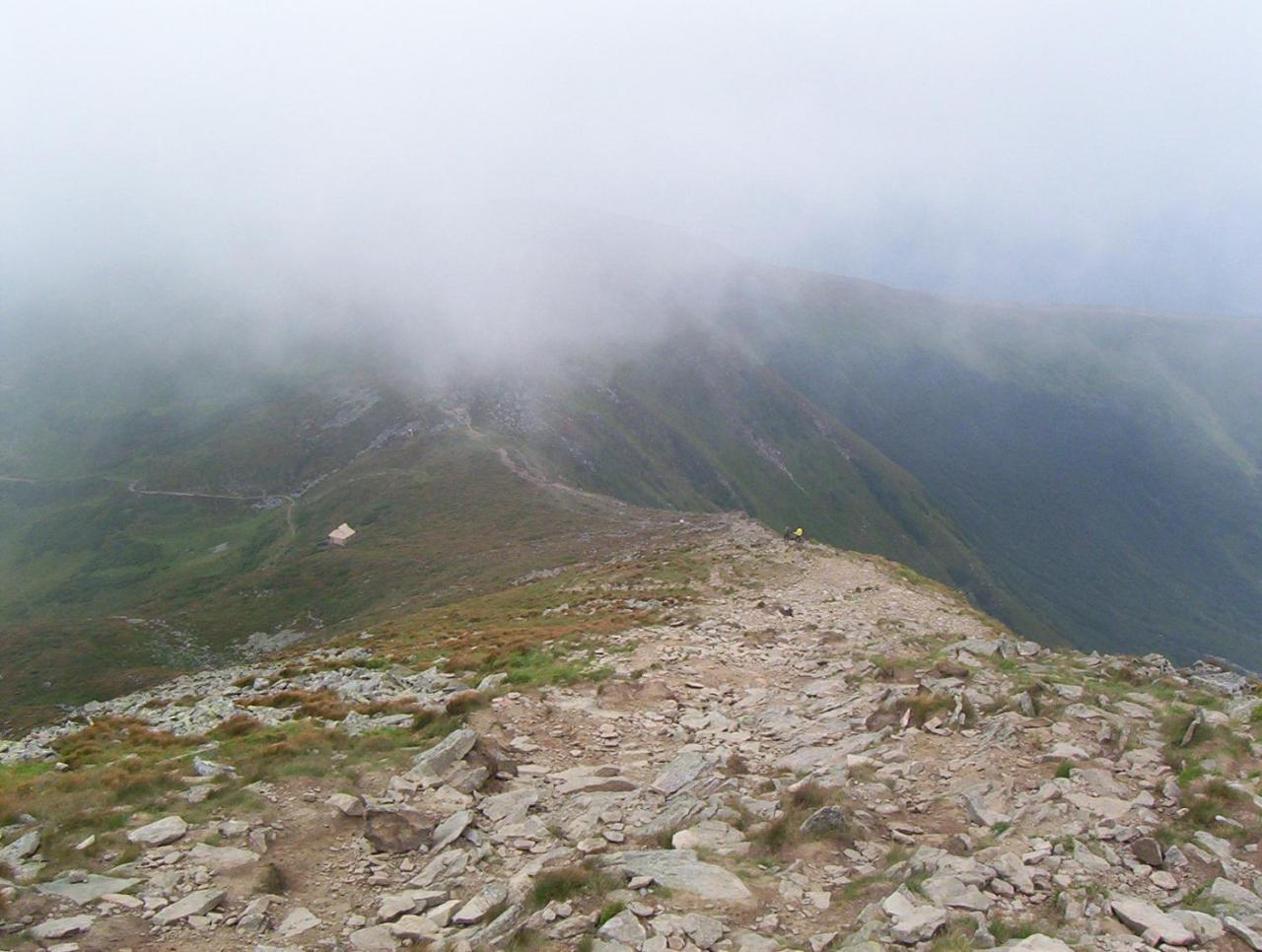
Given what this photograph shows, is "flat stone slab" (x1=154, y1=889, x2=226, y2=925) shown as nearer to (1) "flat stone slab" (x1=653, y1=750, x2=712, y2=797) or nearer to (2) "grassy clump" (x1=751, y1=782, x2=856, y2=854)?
(1) "flat stone slab" (x1=653, y1=750, x2=712, y2=797)

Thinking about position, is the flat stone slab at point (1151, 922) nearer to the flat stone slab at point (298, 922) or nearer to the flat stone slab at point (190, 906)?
the flat stone slab at point (298, 922)

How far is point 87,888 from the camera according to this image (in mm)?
11680

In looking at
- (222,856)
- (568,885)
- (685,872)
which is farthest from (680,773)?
(222,856)

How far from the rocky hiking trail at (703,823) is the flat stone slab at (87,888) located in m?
0.05

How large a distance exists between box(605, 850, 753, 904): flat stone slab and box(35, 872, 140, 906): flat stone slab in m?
7.71

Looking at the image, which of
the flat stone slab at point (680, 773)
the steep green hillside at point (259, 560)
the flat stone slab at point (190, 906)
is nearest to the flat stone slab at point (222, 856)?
the flat stone slab at point (190, 906)

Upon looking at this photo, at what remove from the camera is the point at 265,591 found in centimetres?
12631

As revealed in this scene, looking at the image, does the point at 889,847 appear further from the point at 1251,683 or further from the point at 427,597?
the point at 427,597

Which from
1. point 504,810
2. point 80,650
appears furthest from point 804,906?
point 80,650

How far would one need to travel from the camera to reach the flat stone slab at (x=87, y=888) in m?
11.4

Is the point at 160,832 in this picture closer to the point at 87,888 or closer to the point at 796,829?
the point at 87,888

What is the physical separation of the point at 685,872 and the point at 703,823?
2.09 m

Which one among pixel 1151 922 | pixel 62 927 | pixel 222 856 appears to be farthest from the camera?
pixel 222 856

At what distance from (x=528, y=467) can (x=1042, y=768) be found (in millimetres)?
168366
